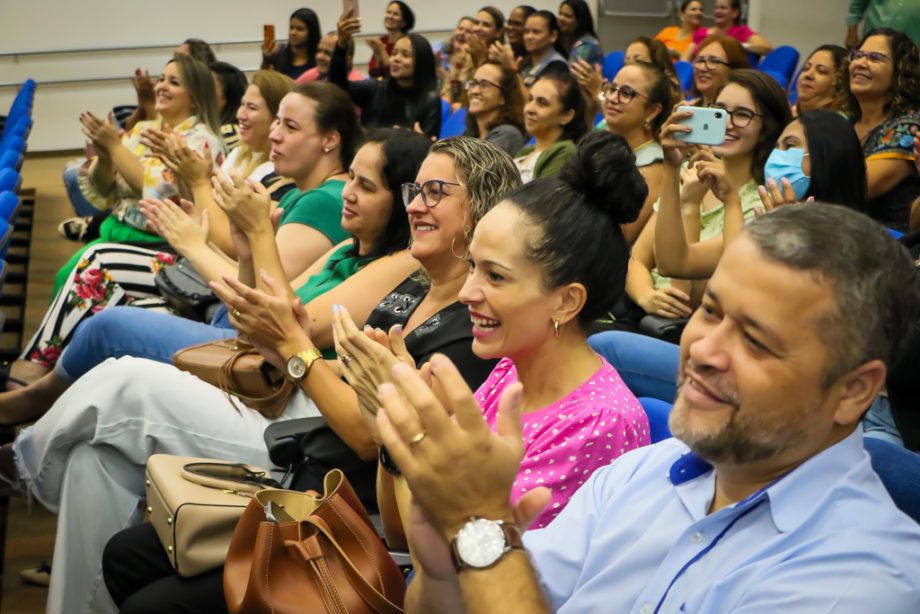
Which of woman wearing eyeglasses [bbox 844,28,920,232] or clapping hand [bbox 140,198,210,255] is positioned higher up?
woman wearing eyeglasses [bbox 844,28,920,232]

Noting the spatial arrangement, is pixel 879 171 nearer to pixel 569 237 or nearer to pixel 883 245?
pixel 569 237

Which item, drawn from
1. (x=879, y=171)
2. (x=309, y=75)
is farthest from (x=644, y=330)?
(x=309, y=75)

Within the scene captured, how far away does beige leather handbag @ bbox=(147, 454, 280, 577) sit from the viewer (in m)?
1.83

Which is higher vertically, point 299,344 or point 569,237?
point 569,237

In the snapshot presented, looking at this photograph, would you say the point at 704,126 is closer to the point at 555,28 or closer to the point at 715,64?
the point at 715,64

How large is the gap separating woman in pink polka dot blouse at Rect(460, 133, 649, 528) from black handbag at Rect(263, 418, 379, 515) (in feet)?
1.20

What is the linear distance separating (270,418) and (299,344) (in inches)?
11.1

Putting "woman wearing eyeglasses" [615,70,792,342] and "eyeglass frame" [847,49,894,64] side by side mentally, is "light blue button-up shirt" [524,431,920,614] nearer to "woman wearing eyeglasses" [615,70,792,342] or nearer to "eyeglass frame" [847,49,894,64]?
"woman wearing eyeglasses" [615,70,792,342]

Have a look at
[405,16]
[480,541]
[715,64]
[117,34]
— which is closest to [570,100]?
[715,64]

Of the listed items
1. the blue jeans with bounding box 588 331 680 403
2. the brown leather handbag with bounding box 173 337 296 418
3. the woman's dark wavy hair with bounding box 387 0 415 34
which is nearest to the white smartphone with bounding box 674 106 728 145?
the blue jeans with bounding box 588 331 680 403

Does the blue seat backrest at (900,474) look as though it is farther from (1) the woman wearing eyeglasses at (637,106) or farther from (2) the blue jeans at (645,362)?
(1) the woman wearing eyeglasses at (637,106)

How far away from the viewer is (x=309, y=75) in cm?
684

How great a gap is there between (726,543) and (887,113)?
116 inches

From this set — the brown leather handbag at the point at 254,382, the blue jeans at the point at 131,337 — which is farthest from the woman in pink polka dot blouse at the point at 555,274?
the blue jeans at the point at 131,337
